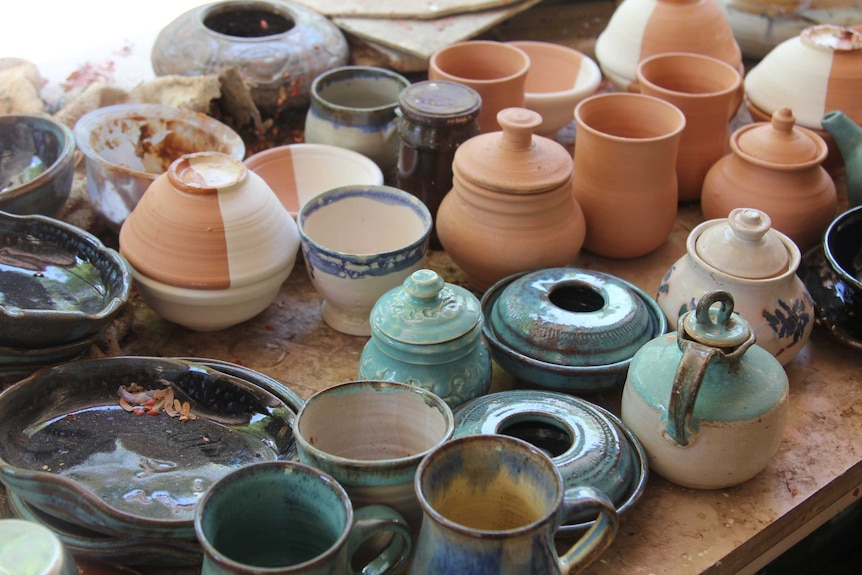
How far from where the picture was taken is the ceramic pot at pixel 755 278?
6.20 feet

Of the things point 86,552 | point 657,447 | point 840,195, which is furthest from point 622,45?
point 86,552

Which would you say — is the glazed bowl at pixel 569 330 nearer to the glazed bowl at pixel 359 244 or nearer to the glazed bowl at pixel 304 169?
the glazed bowl at pixel 359 244

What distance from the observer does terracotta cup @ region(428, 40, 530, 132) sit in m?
2.54

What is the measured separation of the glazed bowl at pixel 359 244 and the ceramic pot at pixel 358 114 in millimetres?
380

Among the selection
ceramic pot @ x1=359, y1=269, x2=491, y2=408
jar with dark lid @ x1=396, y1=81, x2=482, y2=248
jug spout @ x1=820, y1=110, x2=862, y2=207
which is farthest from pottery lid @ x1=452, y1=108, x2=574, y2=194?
jug spout @ x1=820, y1=110, x2=862, y2=207

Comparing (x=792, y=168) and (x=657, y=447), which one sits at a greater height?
(x=792, y=168)

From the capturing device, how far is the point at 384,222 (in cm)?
227

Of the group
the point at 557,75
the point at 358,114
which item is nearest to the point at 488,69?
the point at 557,75

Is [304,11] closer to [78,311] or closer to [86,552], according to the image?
[78,311]

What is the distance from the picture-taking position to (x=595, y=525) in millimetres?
1414

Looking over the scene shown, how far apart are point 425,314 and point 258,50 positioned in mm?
1438

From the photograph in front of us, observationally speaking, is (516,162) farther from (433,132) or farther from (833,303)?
(833,303)

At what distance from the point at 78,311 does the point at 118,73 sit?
1.60 metres

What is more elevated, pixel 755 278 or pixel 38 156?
pixel 38 156
